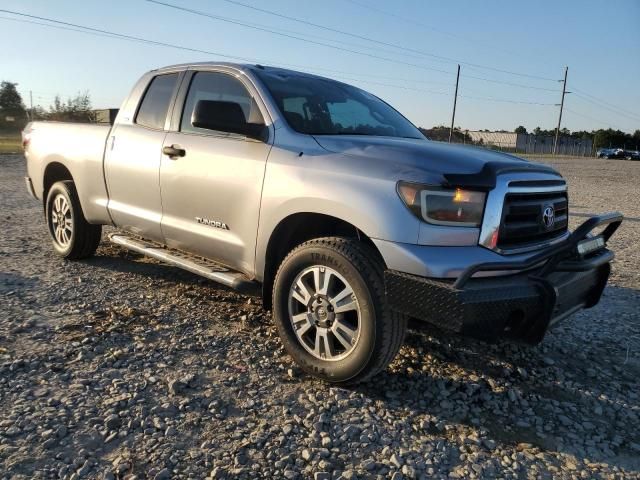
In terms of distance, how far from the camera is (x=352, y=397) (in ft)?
10.4

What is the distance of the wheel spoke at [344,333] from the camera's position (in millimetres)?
3139

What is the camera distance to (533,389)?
133 inches

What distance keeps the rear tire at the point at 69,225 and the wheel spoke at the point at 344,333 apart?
3.53m

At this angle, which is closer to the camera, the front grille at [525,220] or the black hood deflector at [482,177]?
the black hood deflector at [482,177]

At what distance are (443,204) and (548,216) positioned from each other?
889mm

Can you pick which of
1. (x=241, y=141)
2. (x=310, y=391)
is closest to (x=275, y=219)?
(x=241, y=141)

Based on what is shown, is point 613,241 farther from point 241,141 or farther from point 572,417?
point 241,141

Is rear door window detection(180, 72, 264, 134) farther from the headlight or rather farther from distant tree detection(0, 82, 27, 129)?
distant tree detection(0, 82, 27, 129)

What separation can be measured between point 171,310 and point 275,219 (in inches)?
59.7

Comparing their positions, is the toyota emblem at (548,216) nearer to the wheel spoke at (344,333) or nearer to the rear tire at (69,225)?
the wheel spoke at (344,333)

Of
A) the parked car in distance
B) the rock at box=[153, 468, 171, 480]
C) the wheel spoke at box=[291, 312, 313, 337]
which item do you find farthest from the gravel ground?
the parked car in distance

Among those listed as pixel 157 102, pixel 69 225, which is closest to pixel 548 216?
pixel 157 102

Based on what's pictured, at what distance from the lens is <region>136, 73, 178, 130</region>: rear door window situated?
15.2ft

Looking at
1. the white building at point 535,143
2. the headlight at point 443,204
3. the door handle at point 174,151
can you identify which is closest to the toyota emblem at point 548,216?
the headlight at point 443,204
